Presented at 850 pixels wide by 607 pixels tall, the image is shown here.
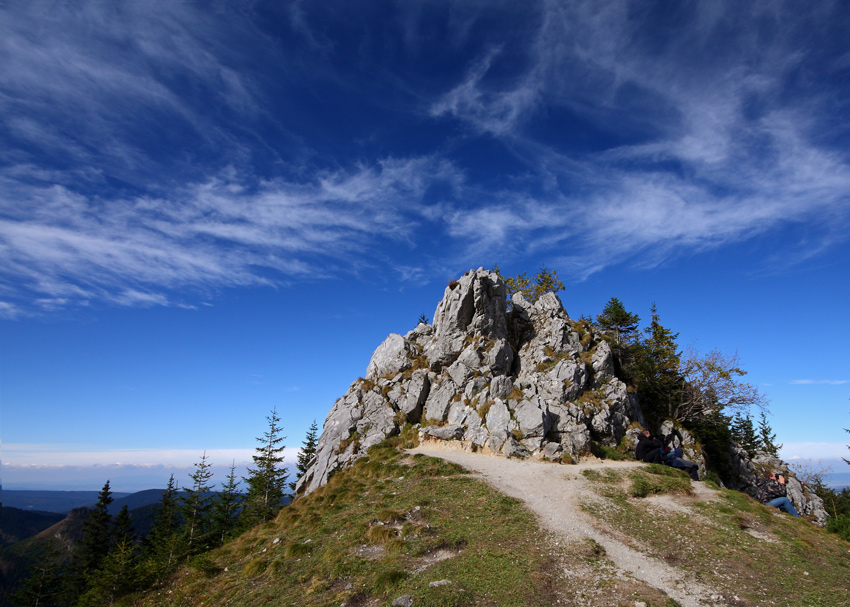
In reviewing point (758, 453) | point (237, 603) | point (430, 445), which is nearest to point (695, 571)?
point (237, 603)

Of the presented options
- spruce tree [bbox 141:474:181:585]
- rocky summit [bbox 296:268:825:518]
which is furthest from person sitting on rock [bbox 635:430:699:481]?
spruce tree [bbox 141:474:181:585]

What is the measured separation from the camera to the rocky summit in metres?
30.7

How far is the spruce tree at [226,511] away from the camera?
132 ft

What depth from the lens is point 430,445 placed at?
32.8 meters

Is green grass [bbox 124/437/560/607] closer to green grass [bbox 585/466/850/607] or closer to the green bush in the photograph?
green grass [bbox 585/466/850/607]

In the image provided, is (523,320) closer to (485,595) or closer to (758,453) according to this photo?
(758,453)

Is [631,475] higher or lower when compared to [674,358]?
lower

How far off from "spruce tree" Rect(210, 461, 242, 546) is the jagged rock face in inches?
516

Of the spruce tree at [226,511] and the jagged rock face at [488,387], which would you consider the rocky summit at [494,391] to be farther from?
the spruce tree at [226,511]

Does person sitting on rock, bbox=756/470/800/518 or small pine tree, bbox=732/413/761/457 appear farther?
small pine tree, bbox=732/413/761/457

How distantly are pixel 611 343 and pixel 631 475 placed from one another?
67.8 feet

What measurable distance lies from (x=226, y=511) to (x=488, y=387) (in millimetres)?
32851

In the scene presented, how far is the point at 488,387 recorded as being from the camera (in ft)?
116

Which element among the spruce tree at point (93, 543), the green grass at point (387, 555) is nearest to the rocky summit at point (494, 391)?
the green grass at point (387, 555)
